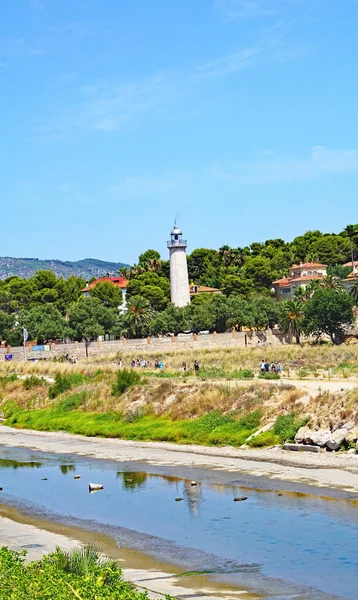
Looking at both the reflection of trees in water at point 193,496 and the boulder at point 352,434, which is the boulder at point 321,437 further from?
the reflection of trees in water at point 193,496

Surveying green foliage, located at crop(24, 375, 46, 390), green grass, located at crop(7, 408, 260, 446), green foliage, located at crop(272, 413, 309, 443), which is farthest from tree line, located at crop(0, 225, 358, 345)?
green foliage, located at crop(272, 413, 309, 443)

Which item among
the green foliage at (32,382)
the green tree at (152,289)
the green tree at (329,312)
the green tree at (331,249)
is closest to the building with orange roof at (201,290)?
the green tree at (152,289)

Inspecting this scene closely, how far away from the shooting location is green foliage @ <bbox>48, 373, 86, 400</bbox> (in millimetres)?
53812

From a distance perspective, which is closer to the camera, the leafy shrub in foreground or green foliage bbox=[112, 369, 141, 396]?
green foliage bbox=[112, 369, 141, 396]

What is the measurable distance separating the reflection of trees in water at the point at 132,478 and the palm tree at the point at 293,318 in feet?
214

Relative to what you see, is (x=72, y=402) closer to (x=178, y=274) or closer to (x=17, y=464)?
(x=17, y=464)

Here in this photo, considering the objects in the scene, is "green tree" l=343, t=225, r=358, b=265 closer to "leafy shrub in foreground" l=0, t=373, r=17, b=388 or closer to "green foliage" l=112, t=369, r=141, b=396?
"leafy shrub in foreground" l=0, t=373, r=17, b=388

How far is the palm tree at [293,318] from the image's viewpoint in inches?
3792

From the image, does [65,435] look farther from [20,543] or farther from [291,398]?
[20,543]

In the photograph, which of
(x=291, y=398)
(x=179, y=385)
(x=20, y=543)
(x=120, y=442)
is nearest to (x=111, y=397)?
(x=179, y=385)

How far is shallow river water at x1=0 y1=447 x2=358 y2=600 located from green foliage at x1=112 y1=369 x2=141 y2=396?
566 inches

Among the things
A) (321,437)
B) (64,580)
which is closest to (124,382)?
(321,437)

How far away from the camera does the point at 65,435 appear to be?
44.3m

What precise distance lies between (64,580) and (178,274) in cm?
9593
